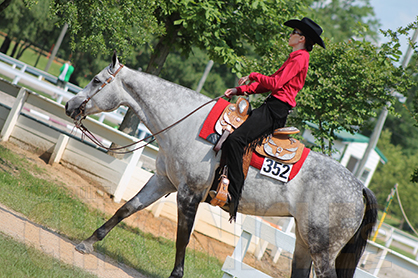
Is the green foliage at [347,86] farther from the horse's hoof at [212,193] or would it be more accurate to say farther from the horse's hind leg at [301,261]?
the horse's hoof at [212,193]

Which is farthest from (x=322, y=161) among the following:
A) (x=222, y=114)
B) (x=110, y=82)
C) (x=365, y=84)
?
(x=365, y=84)

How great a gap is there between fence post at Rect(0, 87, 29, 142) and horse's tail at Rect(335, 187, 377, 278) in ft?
26.1

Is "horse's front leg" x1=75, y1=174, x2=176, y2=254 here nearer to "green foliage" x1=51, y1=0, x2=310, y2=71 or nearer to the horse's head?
the horse's head

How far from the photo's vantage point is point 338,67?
346 inches

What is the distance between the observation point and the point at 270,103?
4977mm

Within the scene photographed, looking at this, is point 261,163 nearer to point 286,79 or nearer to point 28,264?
point 286,79

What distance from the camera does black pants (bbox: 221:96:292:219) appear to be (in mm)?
4715

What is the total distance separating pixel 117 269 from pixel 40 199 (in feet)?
7.82

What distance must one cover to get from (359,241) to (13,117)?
8.08 meters

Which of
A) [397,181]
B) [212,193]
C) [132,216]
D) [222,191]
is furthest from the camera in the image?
[397,181]

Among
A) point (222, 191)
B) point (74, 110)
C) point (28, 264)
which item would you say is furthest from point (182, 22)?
point (28, 264)

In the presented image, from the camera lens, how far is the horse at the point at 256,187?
484 cm

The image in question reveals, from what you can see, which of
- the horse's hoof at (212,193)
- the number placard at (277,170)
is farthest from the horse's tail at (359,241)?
the horse's hoof at (212,193)

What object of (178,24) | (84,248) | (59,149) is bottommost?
(84,248)
